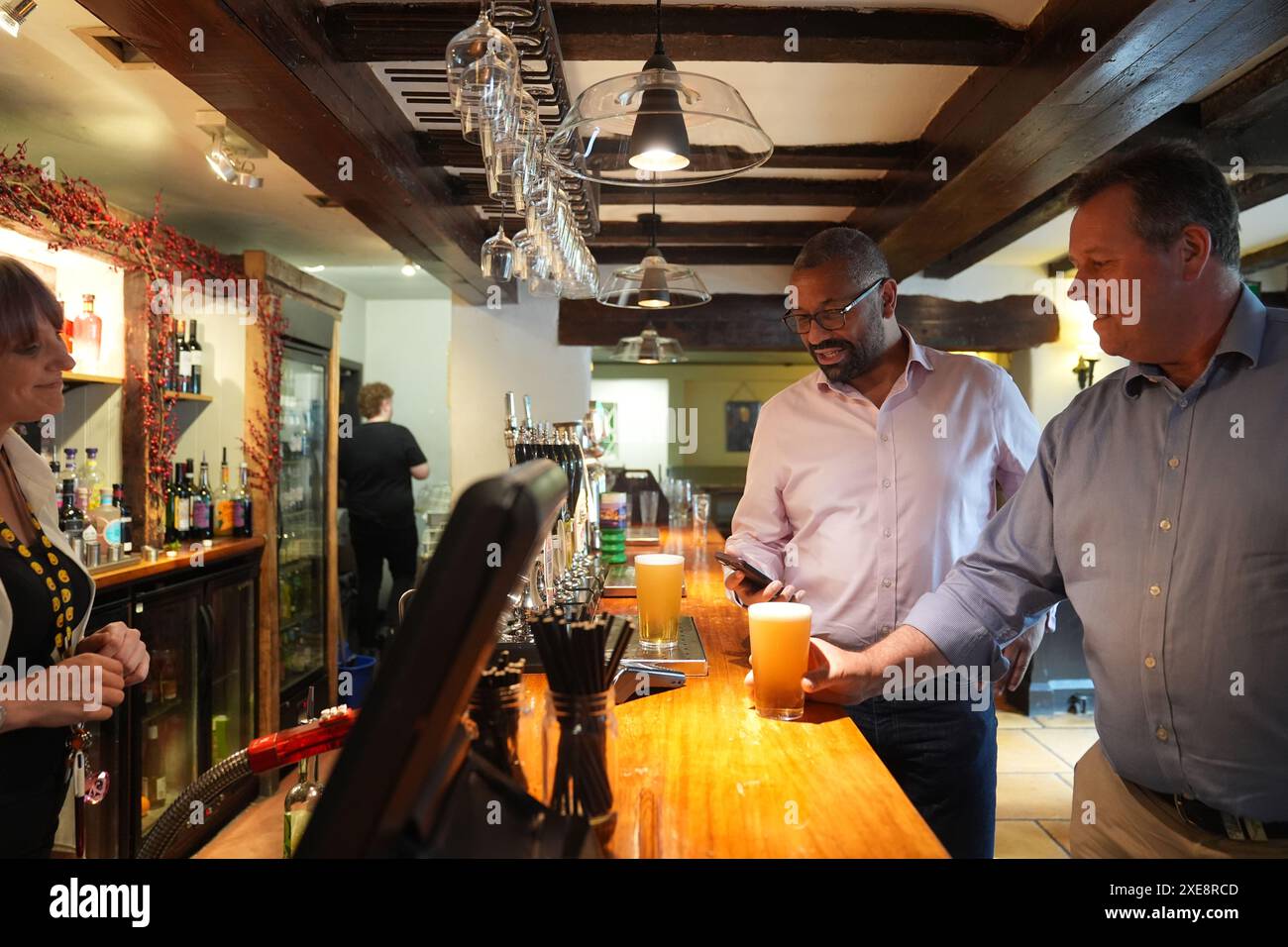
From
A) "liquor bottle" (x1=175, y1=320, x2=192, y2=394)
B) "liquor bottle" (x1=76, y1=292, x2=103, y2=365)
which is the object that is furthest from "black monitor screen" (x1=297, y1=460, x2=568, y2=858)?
"liquor bottle" (x1=175, y1=320, x2=192, y2=394)

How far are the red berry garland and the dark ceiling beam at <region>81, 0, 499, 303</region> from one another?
0.43 metres

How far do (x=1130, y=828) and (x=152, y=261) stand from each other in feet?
13.8

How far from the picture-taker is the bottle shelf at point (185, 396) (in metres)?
4.15

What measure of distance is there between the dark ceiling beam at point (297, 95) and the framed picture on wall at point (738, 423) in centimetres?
813

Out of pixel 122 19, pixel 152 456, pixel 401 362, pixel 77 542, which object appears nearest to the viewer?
pixel 122 19

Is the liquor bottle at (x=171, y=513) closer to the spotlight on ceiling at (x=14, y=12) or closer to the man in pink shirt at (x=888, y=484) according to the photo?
the spotlight on ceiling at (x=14, y=12)

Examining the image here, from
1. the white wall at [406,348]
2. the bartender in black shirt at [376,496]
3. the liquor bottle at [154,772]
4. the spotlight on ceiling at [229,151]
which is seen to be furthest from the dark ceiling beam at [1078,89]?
the white wall at [406,348]

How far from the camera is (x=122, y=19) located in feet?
6.15

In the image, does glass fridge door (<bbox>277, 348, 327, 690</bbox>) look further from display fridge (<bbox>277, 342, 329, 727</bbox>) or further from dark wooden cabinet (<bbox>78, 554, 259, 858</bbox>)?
dark wooden cabinet (<bbox>78, 554, 259, 858</bbox>)

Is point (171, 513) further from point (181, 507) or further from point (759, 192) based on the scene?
point (759, 192)

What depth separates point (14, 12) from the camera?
65.9 inches
